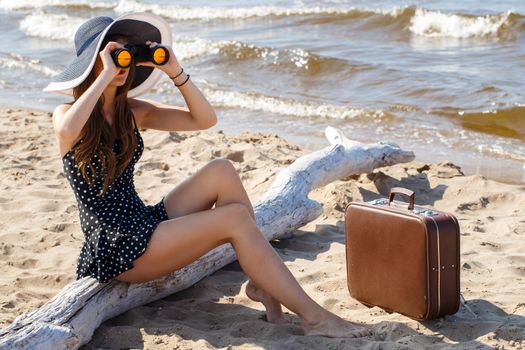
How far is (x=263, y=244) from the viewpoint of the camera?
388 cm

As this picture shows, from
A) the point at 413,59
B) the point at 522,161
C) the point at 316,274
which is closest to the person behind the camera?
the point at 316,274

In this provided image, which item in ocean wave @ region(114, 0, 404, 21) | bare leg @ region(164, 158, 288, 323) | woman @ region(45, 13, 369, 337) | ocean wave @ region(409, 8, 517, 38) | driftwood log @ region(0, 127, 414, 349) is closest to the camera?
driftwood log @ region(0, 127, 414, 349)

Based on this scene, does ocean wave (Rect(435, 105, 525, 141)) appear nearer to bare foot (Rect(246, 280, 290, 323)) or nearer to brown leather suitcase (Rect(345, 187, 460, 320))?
brown leather suitcase (Rect(345, 187, 460, 320))

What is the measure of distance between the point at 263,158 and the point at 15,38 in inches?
381

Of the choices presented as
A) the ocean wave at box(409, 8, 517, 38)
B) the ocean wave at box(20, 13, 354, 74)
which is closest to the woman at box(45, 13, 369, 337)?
the ocean wave at box(20, 13, 354, 74)

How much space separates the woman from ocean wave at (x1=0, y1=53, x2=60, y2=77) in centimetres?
831

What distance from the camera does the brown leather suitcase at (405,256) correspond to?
377 cm

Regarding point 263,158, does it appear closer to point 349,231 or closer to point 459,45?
point 349,231

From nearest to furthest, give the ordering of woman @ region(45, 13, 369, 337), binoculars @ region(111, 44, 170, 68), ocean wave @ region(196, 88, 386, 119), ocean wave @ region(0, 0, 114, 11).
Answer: woman @ region(45, 13, 369, 337)
binoculars @ region(111, 44, 170, 68)
ocean wave @ region(196, 88, 386, 119)
ocean wave @ region(0, 0, 114, 11)

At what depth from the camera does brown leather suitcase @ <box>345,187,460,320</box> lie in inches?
149

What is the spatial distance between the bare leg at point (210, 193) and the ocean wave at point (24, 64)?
27.0 feet

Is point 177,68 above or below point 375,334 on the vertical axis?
above

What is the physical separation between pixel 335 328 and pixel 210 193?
0.89 metres

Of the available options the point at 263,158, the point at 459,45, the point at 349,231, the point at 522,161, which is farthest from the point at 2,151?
the point at 459,45
